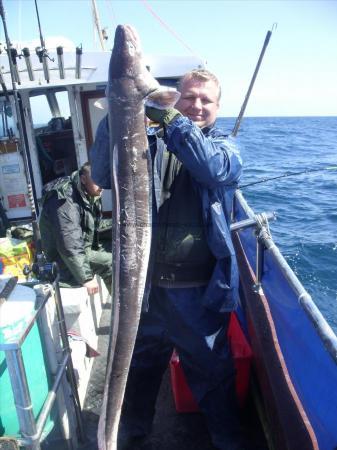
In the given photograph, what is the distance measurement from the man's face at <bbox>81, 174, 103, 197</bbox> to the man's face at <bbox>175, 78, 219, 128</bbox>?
1718 millimetres

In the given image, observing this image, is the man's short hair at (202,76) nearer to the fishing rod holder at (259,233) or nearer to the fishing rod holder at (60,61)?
the fishing rod holder at (259,233)

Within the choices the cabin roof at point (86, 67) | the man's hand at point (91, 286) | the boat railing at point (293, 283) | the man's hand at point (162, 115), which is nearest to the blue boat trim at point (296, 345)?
the boat railing at point (293, 283)

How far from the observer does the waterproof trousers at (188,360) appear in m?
2.52

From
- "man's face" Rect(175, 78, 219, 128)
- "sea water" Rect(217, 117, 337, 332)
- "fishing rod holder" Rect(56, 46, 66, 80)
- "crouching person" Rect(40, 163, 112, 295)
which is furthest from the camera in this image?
"sea water" Rect(217, 117, 337, 332)

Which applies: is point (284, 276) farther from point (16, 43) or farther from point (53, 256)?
point (16, 43)

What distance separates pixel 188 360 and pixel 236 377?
63 cm

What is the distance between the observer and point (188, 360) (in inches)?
105

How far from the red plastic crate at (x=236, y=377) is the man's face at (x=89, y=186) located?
1.80 m

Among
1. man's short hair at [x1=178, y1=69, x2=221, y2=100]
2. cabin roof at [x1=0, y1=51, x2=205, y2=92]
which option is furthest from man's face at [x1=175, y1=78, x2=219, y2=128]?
cabin roof at [x1=0, y1=51, x2=205, y2=92]

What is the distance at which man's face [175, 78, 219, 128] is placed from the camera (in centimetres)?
233

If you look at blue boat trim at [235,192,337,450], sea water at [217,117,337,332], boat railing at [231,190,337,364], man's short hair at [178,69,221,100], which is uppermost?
man's short hair at [178,69,221,100]

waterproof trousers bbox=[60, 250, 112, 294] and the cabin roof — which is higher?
the cabin roof

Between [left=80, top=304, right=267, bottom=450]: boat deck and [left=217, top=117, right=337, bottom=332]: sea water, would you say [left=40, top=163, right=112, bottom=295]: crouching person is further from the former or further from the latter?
[left=217, top=117, right=337, bottom=332]: sea water

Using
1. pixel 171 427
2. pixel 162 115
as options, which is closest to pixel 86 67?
pixel 162 115
